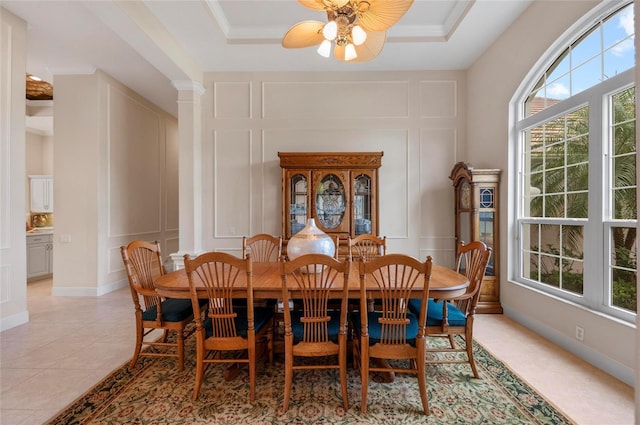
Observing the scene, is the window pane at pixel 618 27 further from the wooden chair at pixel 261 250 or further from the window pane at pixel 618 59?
the wooden chair at pixel 261 250

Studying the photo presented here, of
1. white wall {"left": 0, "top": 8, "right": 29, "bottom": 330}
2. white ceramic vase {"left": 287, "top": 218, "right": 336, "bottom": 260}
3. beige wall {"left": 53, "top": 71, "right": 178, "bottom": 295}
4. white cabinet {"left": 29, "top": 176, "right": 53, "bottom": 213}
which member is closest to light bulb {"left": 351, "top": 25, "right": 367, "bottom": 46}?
white ceramic vase {"left": 287, "top": 218, "right": 336, "bottom": 260}

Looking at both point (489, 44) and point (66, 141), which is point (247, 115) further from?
point (489, 44)

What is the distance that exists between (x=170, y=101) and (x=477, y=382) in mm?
6120

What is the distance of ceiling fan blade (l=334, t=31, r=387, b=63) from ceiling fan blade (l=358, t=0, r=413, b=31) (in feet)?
0.41

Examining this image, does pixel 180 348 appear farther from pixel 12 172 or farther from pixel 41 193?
pixel 41 193

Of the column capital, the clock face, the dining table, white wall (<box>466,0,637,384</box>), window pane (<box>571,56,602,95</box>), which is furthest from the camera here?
the column capital

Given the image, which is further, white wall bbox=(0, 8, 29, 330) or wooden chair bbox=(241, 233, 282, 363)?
white wall bbox=(0, 8, 29, 330)

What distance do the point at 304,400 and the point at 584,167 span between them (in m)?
2.92

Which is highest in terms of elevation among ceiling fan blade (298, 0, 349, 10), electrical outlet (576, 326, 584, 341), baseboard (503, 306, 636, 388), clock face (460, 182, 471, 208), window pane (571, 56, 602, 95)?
ceiling fan blade (298, 0, 349, 10)

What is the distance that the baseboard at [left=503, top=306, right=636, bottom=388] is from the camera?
2.11 meters

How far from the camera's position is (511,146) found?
342 cm

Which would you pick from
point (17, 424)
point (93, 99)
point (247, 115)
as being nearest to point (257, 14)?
point (247, 115)

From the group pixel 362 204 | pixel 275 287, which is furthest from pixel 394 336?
pixel 362 204

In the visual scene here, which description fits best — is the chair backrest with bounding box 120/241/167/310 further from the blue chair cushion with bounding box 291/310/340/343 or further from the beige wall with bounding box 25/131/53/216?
the beige wall with bounding box 25/131/53/216
